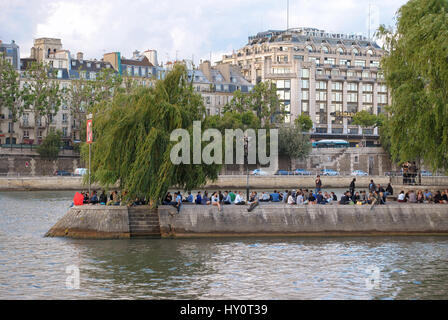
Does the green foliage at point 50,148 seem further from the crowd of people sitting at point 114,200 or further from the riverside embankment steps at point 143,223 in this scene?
the riverside embankment steps at point 143,223

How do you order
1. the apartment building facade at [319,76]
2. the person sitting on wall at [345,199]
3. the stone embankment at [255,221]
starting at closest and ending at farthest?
the stone embankment at [255,221], the person sitting on wall at [345,199], the apartment building facade at [319,76]

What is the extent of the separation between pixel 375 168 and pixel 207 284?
97.3 m

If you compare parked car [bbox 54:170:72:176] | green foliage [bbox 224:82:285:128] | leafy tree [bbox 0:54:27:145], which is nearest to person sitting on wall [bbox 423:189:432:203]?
parked car [bbox 54:170:72:176]

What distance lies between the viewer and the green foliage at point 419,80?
40.7 m

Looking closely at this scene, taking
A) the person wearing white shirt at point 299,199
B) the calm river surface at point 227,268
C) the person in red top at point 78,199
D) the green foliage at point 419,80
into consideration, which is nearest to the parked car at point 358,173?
the green foliage at point 419,80

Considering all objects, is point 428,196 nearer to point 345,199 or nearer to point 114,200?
point 345,199

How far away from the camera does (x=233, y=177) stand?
306ft

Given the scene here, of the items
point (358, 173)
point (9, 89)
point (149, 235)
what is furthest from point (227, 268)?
point (358, 173)

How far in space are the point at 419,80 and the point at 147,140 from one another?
17825 millimetres

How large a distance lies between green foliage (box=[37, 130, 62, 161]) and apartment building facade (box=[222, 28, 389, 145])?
59057 mm

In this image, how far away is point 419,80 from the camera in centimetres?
4362

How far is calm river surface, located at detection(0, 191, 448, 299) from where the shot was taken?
25.7 meters

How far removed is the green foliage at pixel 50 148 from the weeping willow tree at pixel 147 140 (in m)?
64.1

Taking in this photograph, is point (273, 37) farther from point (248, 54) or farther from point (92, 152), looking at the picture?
point (92, 152)
